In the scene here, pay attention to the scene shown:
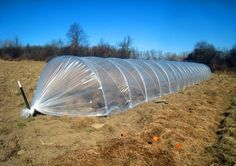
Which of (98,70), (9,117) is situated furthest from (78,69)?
(9,117)

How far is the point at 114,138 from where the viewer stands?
5727 mm

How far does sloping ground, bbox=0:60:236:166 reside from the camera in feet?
15.4

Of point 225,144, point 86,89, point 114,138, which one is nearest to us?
point 225,144

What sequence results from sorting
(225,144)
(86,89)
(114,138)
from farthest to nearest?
(86,89) → (114,138) → (225,144)

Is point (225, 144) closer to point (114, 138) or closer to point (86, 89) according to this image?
point (114, 138)

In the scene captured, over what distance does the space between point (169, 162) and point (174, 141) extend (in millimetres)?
1110

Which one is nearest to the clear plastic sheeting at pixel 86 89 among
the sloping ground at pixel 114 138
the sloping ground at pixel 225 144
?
the sloping ground at pixel 114 138

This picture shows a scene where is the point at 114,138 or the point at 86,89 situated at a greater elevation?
the point at 86,89

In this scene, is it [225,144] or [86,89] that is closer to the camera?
[225,144]

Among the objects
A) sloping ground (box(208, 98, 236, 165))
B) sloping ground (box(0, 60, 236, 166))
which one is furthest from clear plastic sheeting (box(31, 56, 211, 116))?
sloping ground (box(208, 98, 236, 165))

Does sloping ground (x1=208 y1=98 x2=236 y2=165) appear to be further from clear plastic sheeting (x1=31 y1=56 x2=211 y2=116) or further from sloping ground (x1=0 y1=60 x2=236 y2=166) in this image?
clear plastic sheeting (x1=31 y1=56 x2=211 y2=116)

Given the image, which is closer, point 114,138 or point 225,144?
point 225,144

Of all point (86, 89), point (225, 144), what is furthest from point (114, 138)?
point (225, 144)

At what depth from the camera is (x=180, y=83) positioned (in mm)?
14586
